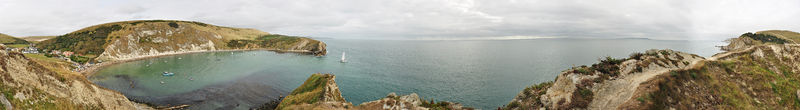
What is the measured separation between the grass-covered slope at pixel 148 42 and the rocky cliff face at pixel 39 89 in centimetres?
10459

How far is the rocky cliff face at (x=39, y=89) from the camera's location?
21.1 meters

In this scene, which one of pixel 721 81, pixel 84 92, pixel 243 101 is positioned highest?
pixel 721 81

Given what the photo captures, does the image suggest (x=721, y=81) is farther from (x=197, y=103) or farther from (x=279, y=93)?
(x=197, y=103)

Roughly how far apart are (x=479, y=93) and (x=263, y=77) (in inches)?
2173

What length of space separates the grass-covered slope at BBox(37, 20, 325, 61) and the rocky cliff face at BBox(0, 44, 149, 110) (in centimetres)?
10459

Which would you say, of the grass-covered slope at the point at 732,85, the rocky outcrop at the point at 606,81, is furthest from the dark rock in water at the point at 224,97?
the grass-covered slope at the point at 732,85

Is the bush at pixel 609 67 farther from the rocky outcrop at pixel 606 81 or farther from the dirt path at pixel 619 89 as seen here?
the dirt path at pixel 619 89

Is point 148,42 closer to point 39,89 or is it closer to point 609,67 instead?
point 39,89

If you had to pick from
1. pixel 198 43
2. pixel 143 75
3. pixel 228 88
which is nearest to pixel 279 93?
pixel 228 88

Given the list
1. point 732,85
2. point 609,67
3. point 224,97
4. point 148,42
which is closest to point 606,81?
point 609,67

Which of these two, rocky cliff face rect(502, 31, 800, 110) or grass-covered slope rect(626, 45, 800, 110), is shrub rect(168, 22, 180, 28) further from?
grass-covered slope rect(626, 45, 800, 110)

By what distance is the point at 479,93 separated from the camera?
55812 millimetres

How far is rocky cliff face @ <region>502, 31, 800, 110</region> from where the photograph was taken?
70.6 feet

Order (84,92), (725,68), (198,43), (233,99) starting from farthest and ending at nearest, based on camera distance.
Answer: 1. (198,43)
2. (233,99)
3. (84,92)
4. (725,68)
